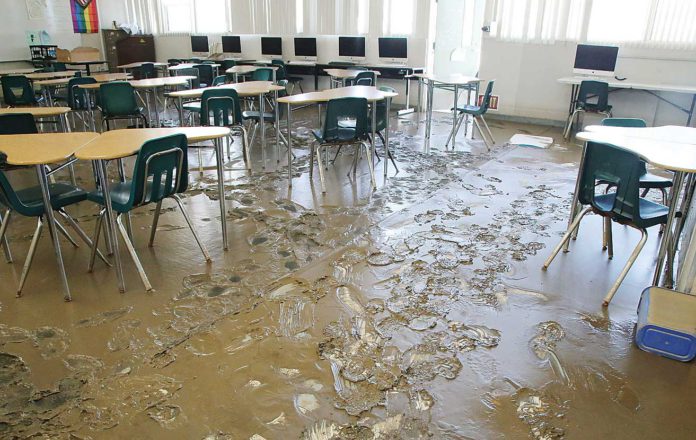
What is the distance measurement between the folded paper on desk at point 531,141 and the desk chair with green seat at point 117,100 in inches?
184

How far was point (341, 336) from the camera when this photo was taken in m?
2.36

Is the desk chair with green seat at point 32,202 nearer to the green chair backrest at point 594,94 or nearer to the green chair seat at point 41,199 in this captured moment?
the green chair seat at point 41,199

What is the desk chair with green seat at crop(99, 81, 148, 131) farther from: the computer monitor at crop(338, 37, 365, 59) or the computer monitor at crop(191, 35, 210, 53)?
the computer monitor at crop(191, 35, 210, 53)

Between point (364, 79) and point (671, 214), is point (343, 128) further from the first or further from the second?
point (671, 214)

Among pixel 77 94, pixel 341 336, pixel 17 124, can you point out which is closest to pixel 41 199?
pixel 17 124

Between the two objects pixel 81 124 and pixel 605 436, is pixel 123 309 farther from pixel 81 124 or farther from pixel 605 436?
pixel 81 124

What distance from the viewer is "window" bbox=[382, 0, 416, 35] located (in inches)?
338

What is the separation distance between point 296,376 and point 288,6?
9281 mm

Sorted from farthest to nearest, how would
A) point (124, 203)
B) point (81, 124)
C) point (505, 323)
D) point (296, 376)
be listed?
point (81, 124)
point (124, 203)
point (505, 323)
point (296, 376)

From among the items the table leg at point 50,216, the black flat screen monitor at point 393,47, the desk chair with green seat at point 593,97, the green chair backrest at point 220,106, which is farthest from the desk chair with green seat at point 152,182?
the black flat screen monitor at point 393,47

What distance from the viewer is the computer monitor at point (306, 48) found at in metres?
9.55

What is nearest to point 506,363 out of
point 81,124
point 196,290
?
point 196,290

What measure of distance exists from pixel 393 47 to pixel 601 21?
3240 mm

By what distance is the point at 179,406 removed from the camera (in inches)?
75.5
